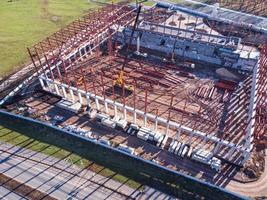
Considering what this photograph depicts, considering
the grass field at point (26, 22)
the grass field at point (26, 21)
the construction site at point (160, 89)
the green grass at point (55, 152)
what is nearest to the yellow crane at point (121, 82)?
the construction site at point (160, 89)

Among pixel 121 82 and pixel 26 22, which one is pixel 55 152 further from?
pixel 26 22

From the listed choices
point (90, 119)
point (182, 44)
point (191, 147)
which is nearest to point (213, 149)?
point (191, 147)

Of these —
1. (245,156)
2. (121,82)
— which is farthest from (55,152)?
(245,156)

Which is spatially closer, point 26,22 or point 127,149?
point 127,149

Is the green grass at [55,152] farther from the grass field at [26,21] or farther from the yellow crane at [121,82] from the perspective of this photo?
the grass field at [26,21]

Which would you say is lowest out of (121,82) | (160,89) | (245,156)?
(245,156)

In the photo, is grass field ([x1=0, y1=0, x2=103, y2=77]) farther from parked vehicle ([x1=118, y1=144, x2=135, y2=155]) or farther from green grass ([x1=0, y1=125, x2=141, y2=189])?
parked vehicle ([x1=118, y1=144, x2=135, y2=155])

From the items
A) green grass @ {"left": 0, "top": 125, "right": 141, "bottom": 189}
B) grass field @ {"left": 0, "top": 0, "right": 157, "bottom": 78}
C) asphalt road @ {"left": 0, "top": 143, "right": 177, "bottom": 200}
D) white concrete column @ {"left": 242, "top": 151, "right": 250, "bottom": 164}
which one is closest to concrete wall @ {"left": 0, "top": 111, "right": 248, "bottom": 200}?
green grass @ {"left": 0, "top": 125, "right": 141, "bottom": 189}
